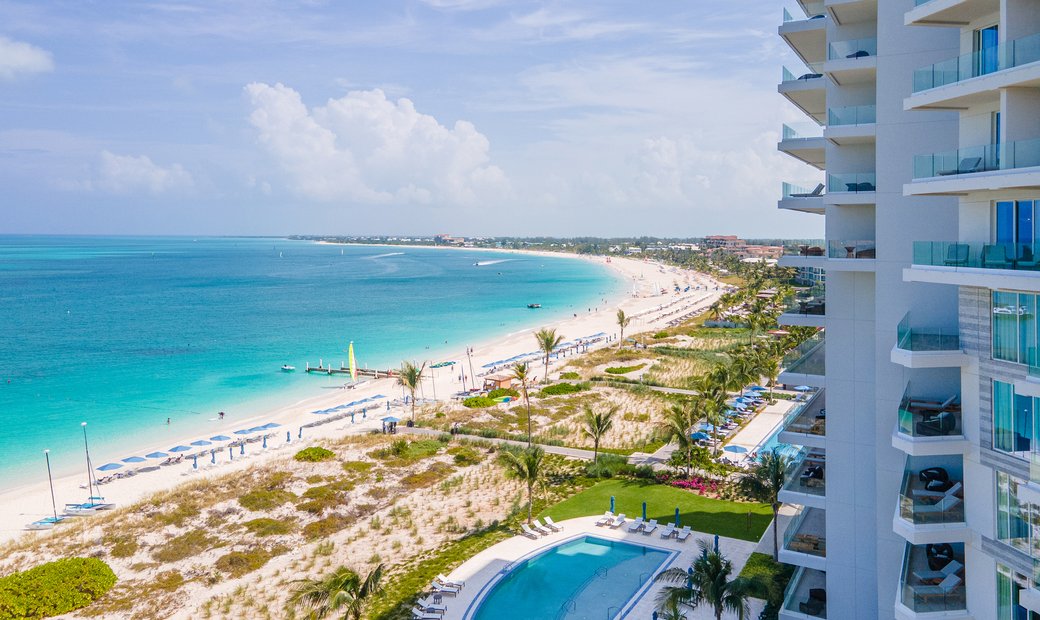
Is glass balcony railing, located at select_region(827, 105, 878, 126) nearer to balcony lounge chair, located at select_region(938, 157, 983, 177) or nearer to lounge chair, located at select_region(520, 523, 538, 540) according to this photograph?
balcony lounge chair, located at select_region(938, 157, 983, 177)

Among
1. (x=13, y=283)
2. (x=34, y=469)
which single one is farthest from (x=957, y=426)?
(x=13, y=283)

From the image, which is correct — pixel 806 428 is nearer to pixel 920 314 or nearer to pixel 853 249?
pixel 920 314

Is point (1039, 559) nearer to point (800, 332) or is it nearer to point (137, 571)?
point (137, 571)

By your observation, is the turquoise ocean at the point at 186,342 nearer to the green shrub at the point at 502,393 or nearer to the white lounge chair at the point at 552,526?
the green shrub at the point at 502,393

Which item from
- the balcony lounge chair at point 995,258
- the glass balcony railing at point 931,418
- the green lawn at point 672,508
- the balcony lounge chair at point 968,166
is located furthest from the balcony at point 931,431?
the green lawn at point 672,508

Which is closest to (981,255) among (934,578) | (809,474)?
(934,578)

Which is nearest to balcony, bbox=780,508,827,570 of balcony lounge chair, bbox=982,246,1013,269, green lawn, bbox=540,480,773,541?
green lawn, bbox=540,480,773,541
